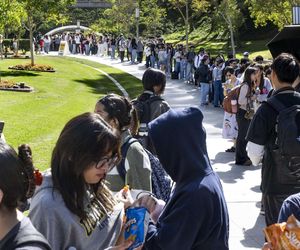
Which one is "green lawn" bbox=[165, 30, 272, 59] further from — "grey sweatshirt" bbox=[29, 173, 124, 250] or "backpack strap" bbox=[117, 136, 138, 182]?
"grey sweatshirt" bbox=[29, 173, 124, 250]

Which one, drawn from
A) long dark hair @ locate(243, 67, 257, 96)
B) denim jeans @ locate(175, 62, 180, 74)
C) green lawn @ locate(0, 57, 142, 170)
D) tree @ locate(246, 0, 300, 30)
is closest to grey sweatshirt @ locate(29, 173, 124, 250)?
green lawn @ locate(0, 57, 142, 170)

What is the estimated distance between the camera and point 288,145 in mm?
4957

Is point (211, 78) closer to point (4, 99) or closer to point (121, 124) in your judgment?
point (4, 99)

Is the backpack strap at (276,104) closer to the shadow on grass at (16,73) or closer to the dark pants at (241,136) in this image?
the dark pants at (241,136)

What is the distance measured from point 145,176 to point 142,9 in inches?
1904

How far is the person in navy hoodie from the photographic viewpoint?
281cm

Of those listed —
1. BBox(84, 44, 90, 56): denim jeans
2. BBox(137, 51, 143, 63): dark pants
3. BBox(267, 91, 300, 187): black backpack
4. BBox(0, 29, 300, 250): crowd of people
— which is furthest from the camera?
BBox(84, 44, 90, 56): denim jeans

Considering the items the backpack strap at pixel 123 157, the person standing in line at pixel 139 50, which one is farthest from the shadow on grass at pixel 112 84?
the backpack strap at pixel 123 157

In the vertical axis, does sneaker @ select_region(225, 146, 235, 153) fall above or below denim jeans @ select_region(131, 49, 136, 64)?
below

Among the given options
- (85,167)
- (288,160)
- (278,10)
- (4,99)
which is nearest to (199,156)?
(85,167)

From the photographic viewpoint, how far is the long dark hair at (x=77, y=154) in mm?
2662

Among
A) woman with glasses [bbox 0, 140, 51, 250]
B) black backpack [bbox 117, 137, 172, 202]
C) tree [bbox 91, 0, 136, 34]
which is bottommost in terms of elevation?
black backpack [bbox 117, 137, 172, 202]

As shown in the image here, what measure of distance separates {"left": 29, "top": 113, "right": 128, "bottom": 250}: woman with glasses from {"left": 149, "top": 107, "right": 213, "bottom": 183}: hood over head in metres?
0.22

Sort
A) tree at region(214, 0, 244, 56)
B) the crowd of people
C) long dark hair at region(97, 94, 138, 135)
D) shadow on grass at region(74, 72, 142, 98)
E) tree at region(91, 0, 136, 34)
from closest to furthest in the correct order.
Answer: the crowd of people < long dark hair at region(97, 94, 138, 135) < shadow on grass at region(74, 72, 142, 98) < tree at region(214, 0, 244, 56) < tree at region(91, 0, 136, 34)
